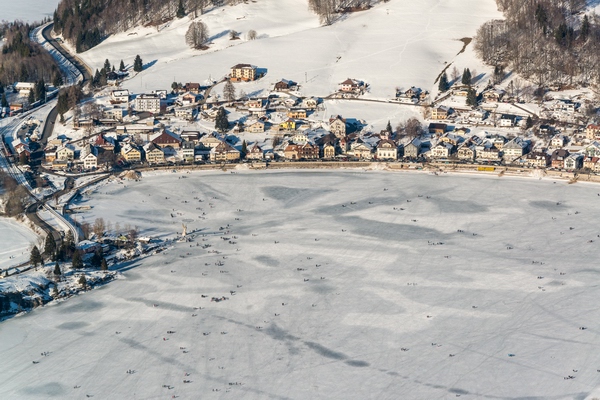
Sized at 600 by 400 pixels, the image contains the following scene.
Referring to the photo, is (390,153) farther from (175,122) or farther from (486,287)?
(486,287)

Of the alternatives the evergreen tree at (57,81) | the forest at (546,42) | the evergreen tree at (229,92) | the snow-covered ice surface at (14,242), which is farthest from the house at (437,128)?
the evergreen tree at (57,81)

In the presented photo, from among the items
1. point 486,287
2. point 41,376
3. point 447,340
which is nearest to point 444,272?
point 486,287

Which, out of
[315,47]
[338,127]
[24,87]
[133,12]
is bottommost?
[338,127]

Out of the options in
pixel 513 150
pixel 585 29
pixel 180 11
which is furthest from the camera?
pixel 180 11

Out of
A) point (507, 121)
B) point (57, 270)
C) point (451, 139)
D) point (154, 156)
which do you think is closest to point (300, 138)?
point (154, 156)

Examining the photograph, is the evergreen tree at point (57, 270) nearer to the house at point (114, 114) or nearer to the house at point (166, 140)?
the house at point (166, 140)

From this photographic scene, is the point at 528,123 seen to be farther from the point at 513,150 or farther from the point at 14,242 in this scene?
the point at 14,242
